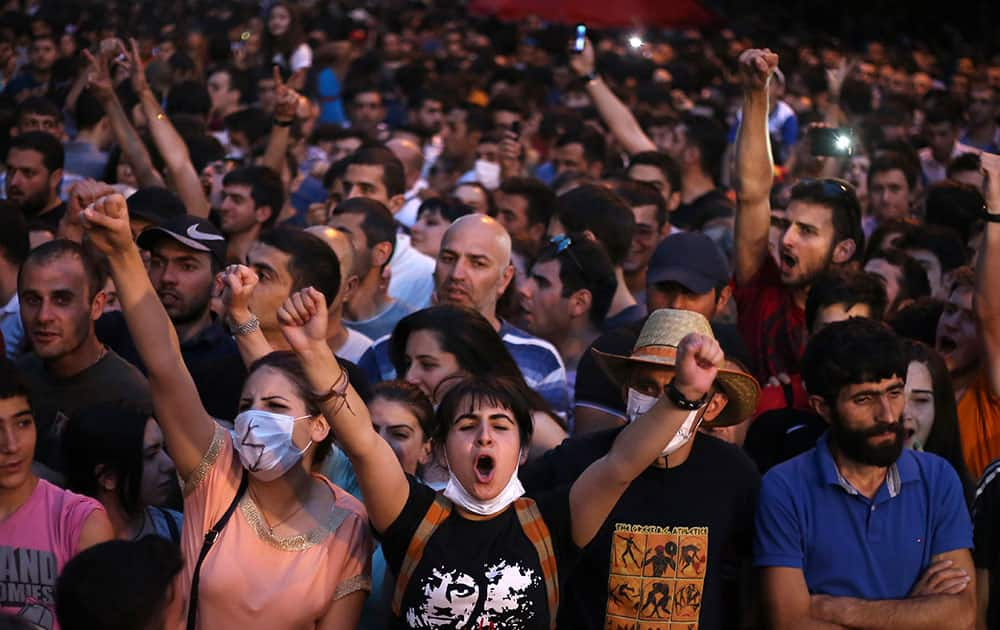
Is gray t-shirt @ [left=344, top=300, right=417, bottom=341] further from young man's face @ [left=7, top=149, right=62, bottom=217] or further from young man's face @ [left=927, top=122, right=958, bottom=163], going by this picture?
young man's face @ [left=927, top=122, right=958, bottom=163]

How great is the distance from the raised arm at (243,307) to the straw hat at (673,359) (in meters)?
1.14

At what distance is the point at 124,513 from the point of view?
4938 mm

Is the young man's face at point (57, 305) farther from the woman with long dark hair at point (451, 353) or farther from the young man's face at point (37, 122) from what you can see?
the young man's face at point (37, 122)

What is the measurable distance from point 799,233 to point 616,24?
12.6m

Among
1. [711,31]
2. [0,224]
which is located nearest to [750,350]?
[0,224]

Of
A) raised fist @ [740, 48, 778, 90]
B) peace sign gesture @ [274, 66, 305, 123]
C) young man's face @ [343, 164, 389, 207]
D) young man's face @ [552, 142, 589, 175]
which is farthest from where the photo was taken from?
young man's face @ [552, 142, 589, 175]

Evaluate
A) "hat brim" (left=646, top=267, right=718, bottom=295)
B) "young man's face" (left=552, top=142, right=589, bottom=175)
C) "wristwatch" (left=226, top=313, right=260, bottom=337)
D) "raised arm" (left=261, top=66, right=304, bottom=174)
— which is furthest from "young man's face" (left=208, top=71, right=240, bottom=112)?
"wristwatch" (left=226, top=313, right=260, bottom=337)

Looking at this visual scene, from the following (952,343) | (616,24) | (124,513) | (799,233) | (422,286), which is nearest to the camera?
(124,513)

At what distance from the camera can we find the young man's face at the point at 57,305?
568cm

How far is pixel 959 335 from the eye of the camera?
600 cm

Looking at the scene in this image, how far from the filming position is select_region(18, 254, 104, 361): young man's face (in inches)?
224

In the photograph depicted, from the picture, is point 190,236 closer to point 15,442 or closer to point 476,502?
point 15,442

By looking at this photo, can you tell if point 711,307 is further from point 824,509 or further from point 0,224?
point 0,224

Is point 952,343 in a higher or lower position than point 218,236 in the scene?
lower
